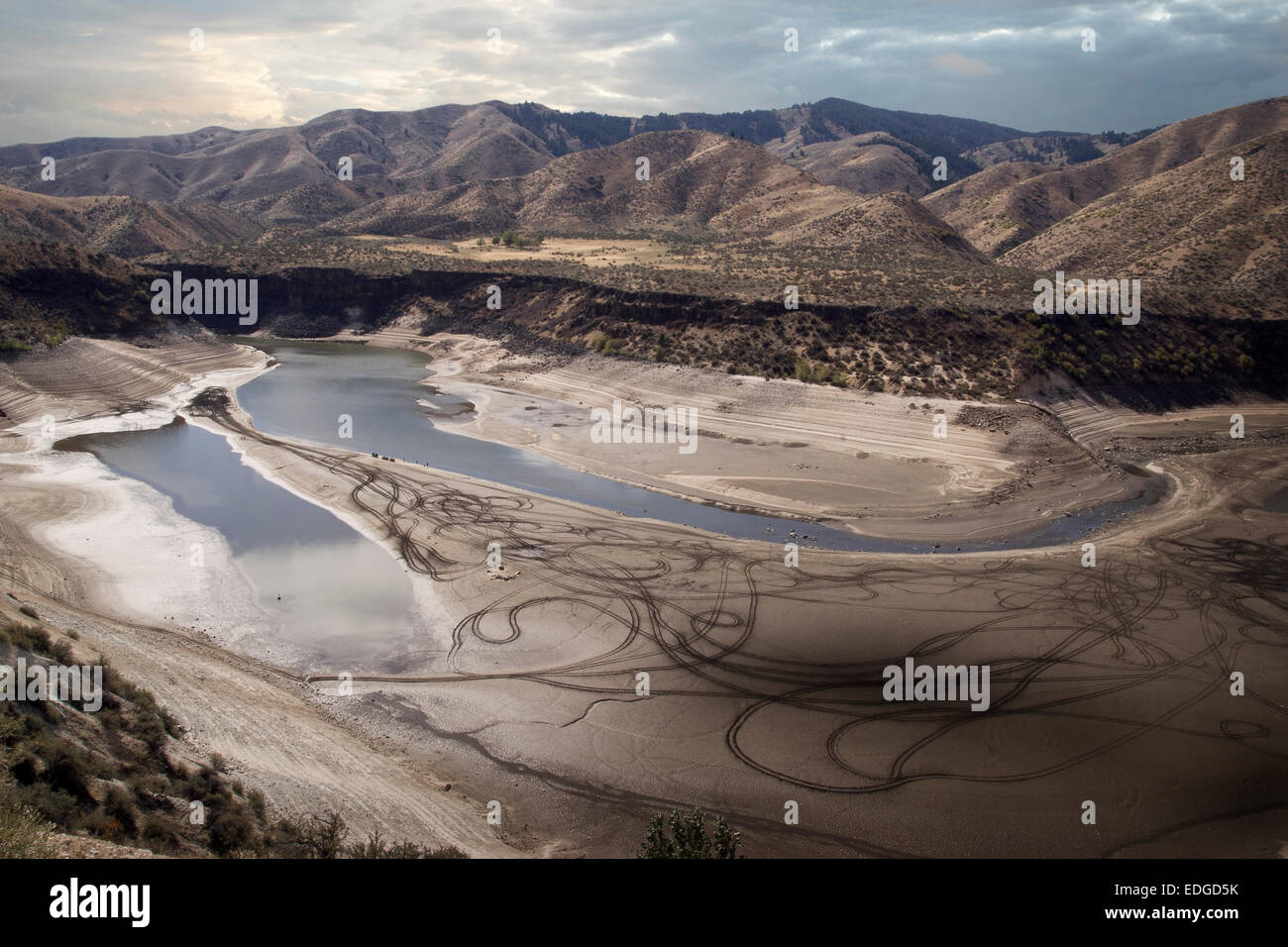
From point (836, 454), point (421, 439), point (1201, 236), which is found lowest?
point (836, 454)

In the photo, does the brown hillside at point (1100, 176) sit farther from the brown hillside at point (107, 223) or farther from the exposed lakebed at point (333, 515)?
the brown hillside at point (107, 223)

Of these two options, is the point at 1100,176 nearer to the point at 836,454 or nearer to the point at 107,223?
the point at 836,454

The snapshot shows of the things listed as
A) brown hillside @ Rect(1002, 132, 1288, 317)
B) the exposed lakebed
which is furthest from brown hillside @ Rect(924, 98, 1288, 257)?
the exposed lakebed

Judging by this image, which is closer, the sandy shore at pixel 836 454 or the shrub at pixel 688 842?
the shrub at pixel 688 842

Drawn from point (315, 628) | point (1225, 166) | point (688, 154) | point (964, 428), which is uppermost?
point (688, 154)

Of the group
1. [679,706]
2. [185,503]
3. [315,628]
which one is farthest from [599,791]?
[185,503]

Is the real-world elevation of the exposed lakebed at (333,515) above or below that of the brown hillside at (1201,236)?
below

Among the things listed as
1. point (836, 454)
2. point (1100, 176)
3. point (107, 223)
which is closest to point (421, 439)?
point (836, 454)

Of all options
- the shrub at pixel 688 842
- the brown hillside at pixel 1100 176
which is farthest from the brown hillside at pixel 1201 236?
the shrub at pixel 688 842
